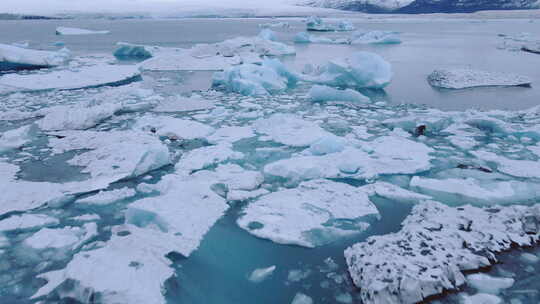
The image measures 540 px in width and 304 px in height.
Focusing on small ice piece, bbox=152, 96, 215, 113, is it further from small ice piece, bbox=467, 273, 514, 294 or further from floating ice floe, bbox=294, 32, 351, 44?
floating ice floe, bbox=294, 32, 351, 44

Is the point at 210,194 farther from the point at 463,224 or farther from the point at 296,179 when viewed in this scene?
the point at 463,224

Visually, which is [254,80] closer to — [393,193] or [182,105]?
[182,105]

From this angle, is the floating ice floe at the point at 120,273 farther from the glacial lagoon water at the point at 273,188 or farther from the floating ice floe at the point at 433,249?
Result: the floating ice floe at the point at 433,249

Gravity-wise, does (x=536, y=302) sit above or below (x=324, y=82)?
below

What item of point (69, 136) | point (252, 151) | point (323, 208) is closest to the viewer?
point (323, 208)

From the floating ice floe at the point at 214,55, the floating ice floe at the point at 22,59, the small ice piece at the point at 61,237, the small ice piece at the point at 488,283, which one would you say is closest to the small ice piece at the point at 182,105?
the small ice piece at the point at 61,237

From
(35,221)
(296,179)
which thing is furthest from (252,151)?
(35,221)

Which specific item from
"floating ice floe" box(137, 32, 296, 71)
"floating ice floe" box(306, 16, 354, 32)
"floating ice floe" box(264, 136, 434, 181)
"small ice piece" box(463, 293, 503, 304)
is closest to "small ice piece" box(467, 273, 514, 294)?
"small ice piece" box(463, 293, 503, 304)
